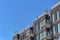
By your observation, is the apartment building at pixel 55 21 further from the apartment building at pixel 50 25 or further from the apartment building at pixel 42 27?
the apartment building at pixel 42 27

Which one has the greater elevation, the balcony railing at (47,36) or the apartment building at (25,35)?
the apartment building at (25,35)

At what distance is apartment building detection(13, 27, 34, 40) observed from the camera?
79.3 metres

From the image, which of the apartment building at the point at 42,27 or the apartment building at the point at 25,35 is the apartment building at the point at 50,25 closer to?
the apartment building at the point at 42,27

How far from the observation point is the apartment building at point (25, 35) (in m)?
79.3

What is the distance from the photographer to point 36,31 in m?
77.4

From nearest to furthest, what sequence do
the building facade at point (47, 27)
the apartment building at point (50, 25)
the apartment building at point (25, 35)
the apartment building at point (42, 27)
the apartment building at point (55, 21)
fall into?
the apartment building at point (55, 21) → the apartment building at point (50, 25) → the building facade at point (47, 27) → the apartment building at point (42, 27) → the apartment building at point (25, 35)

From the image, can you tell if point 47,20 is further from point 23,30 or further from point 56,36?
point 23,30

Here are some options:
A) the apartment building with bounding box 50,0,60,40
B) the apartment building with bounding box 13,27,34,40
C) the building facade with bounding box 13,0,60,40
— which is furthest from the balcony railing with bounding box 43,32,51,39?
the apartment building with bounding box 13,27,34,40

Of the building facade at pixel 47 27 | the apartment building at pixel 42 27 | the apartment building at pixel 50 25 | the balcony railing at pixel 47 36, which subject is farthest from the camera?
the apartment building at pixel 42 27

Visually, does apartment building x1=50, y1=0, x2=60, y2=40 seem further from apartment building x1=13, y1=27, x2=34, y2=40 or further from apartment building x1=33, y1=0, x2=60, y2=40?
apartment building x1=13, y1=27, x2=34, y2=40

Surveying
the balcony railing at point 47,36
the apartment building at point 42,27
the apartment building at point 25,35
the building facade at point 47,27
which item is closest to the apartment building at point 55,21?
the building facade at point 47,27

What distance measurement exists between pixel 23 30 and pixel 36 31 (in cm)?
958

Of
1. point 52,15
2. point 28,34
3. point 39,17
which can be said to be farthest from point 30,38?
point 52,15

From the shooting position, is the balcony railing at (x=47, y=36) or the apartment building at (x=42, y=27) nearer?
the balcony railing at (x=47, y=36)
